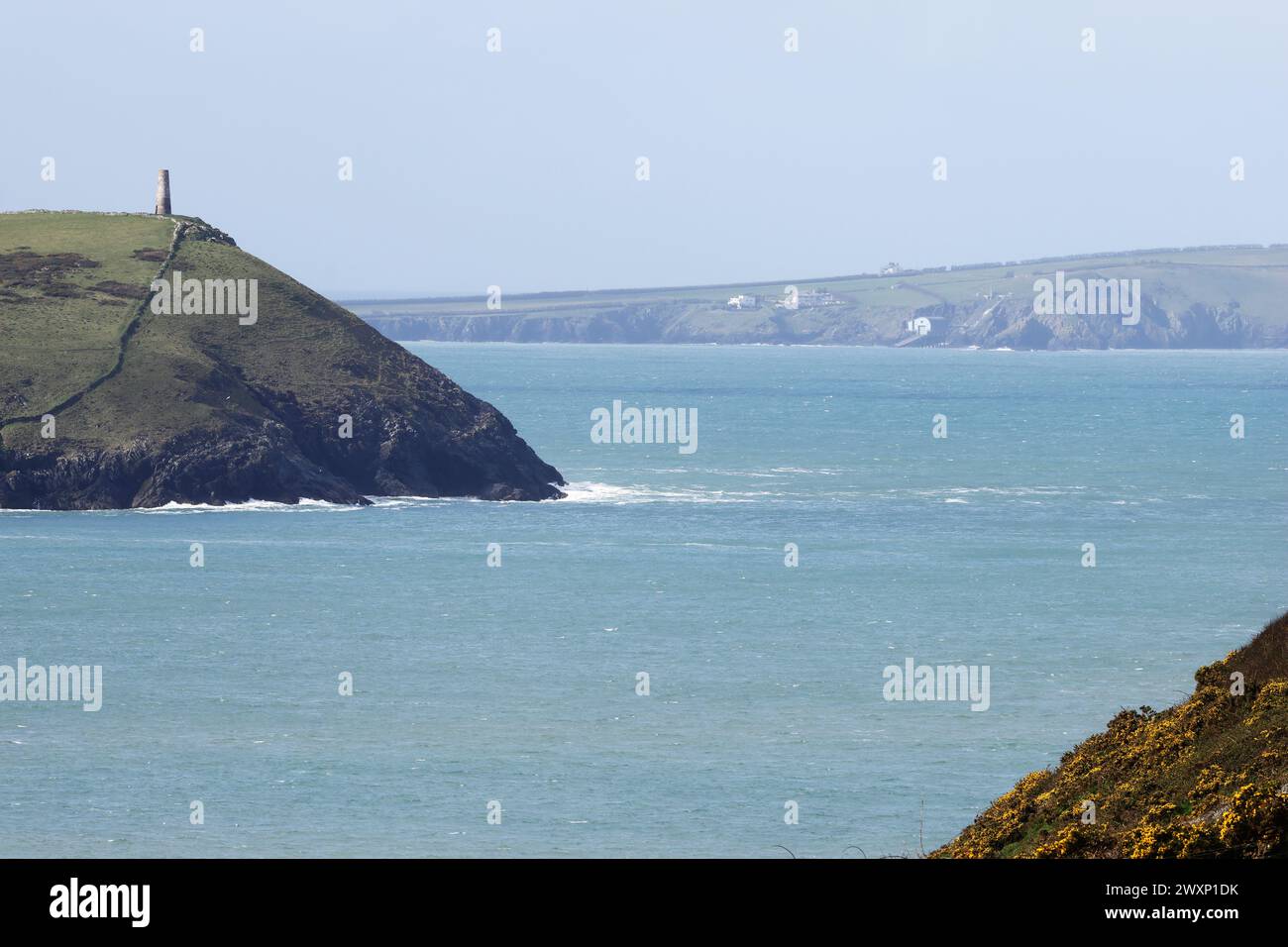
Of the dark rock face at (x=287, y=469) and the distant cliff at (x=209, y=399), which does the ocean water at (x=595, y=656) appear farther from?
the distant cliff at (x=209, y=399)

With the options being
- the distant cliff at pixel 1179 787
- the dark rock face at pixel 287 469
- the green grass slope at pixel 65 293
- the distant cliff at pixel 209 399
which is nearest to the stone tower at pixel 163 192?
the green grass slope at pixel 65 293

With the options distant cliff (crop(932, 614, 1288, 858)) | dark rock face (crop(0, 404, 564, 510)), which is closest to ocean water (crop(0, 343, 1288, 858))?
dark rock face (crop(0, 404, 564, 510))

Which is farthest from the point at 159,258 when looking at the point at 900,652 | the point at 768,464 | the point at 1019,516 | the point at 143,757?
the point at 143,757

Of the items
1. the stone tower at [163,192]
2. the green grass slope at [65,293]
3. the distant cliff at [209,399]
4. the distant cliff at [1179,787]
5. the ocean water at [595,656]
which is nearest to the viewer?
the distant cliff at [1179,787]

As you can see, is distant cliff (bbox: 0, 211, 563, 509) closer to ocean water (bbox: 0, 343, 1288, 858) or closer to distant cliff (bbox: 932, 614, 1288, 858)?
ocean water (bbox: 0, 343, 1288, 858)
